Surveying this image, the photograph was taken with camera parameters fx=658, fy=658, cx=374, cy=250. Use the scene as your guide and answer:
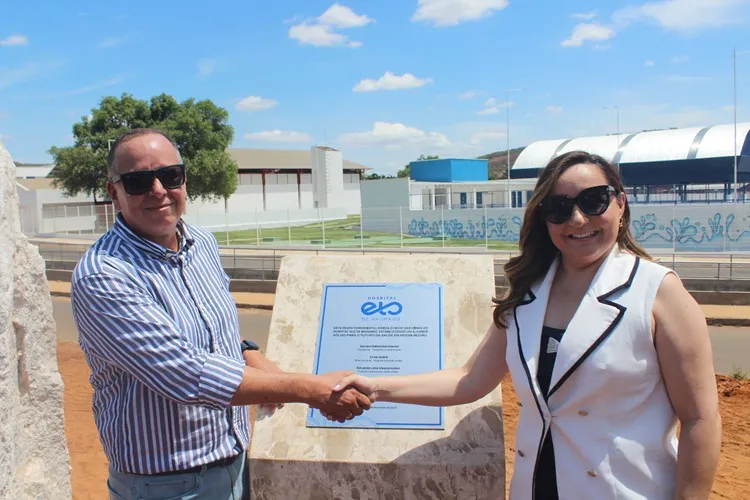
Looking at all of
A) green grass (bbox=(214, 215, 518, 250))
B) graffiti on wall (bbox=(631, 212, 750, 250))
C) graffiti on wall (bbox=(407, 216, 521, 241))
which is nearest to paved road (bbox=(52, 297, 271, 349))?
green grass (bbox=(214, 215, 518, 250))

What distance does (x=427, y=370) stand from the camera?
3301 millimetres

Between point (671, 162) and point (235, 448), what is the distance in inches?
1704

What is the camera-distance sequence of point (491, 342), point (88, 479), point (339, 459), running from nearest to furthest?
point (491, 342), point (339, 459), point (88, 479)

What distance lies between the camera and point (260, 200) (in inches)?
2104

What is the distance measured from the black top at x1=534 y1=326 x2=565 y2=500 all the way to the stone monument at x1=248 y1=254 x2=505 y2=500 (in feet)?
1.25

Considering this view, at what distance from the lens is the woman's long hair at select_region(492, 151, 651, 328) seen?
8.09ft

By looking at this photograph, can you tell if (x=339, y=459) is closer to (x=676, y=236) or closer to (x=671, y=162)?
(x=676, y=236)

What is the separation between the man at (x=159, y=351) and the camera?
7.26ft

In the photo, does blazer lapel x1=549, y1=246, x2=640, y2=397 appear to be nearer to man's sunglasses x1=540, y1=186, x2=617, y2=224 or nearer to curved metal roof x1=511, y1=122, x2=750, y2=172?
man's sunglasses x1=540, y1=186, x2=617, y2=224

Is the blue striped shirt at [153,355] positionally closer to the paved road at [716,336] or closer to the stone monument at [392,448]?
the stone monument at [392,448]

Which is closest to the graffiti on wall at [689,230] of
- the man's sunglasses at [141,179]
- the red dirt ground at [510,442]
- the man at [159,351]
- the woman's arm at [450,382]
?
the red dirt ground at [510,442]

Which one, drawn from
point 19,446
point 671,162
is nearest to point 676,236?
point 671,162

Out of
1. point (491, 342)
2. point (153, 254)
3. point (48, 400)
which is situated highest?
point (153, 254)

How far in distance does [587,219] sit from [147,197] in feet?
5.27
